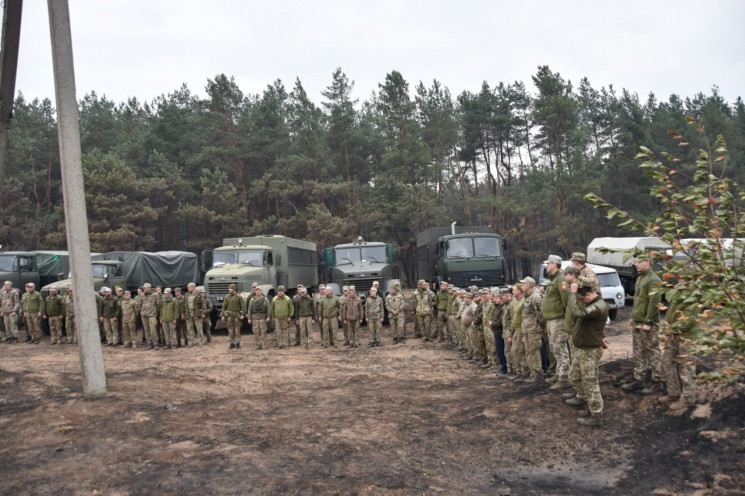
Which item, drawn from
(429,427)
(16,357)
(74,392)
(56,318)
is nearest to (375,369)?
(429,427)

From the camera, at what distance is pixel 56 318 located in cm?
→ 1514

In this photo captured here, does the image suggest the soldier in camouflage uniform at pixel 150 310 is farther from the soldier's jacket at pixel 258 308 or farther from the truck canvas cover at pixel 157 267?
the truck canvas cover at pixel 157 267

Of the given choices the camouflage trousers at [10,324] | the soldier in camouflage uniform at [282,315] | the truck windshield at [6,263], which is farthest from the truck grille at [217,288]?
the truck windshield at [6,263]

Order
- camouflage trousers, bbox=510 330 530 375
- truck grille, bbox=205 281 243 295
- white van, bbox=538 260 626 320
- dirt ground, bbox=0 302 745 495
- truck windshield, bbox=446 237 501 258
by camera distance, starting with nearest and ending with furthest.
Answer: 1. dirt ground, bbox=0 302 745 495
2. camouflage trousers, bbox=510 330 530 375
3. truck grille, bbox=205 281 243 295
4. white van, bbox=538 260 626 320
5. truck windshield, bbox=446 237 501 258

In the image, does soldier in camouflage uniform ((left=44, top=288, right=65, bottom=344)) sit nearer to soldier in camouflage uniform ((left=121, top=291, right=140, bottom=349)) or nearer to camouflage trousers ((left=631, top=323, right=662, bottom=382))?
soldier in camouflage uniform ((left=121, top=291, right=140, bottom=349))

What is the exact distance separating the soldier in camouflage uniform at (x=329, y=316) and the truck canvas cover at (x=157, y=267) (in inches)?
317

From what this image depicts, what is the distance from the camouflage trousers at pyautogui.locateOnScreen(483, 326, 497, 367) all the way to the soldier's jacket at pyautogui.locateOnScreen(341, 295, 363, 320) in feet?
13.7

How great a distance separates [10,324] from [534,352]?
1401cm

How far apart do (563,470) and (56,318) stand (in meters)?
14.1

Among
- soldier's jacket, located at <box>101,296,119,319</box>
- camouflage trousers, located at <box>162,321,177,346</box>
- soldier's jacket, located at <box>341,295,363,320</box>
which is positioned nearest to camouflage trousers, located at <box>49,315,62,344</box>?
soldier's jacket, located at <box>101,296,119,319</box>

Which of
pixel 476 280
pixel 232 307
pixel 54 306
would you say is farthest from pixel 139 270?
pixel 476 280

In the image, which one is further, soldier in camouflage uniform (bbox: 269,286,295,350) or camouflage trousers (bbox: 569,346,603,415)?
soldier in camouflage uniform (bbox: 269,286,295,350)

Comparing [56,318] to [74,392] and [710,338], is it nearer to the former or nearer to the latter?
[74,392]

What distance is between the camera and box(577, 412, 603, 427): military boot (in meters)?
6.30
